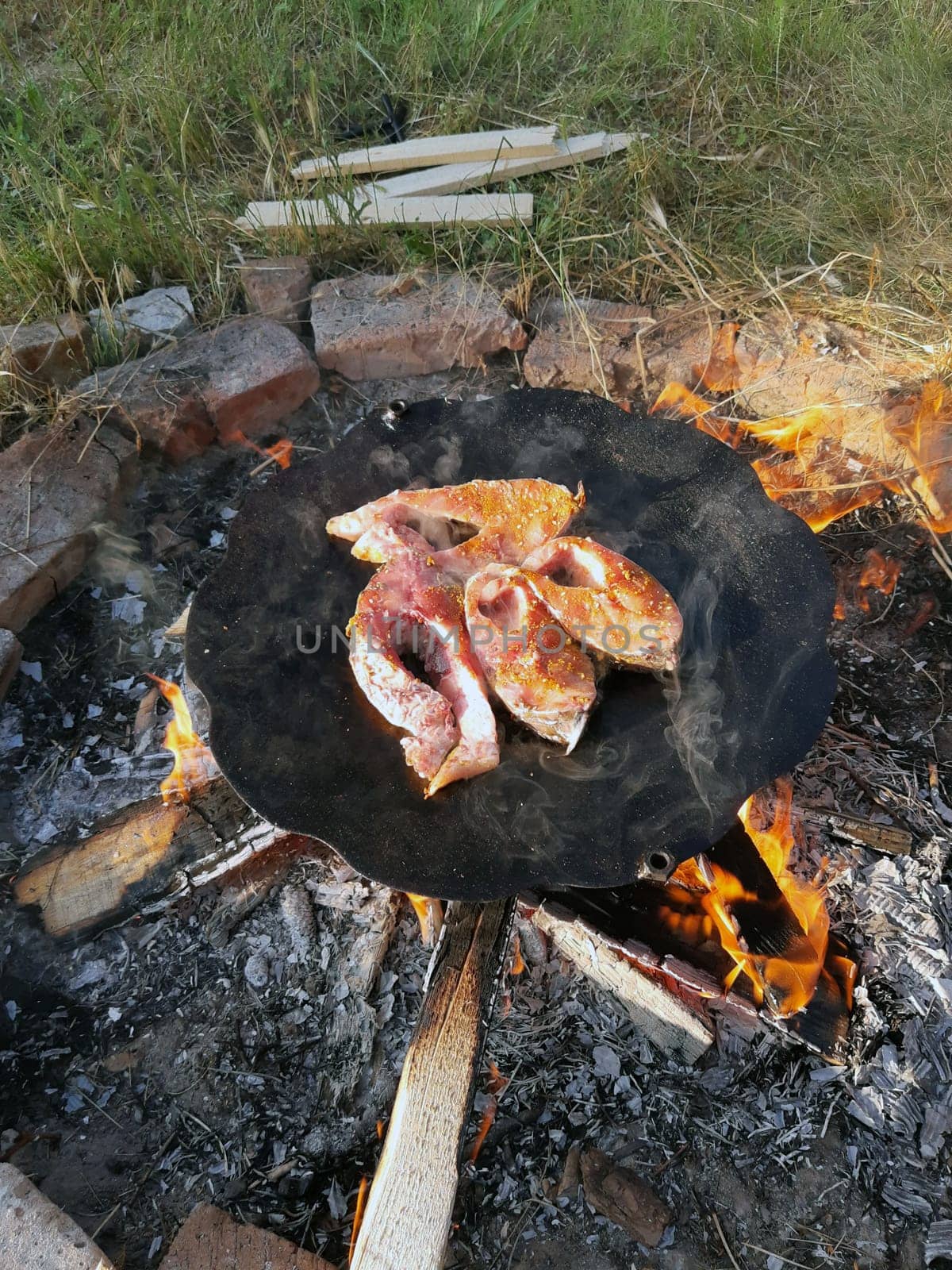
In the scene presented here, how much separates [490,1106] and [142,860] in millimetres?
1271

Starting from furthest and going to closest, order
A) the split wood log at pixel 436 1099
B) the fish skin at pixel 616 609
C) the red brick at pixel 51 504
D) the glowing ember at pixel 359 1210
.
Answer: the red brick at pixel 51 504 → the fish skin at pixel 616 609 → the glowing ember at pixel 359 1210 → the split wood log at pixel 436 1099

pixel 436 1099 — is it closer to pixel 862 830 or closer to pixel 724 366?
pixel 862 830

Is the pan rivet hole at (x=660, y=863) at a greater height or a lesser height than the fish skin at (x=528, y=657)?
lesser

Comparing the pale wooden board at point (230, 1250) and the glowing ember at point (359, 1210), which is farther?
the glowing ember at point (359, 1210)

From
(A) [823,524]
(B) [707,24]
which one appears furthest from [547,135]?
(A) [823,524]

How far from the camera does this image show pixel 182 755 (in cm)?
272

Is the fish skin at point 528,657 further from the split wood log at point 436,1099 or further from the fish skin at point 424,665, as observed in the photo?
the split wood log at point 436,1099

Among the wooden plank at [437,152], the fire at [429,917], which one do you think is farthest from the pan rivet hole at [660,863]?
the wooden plank at [437,152]

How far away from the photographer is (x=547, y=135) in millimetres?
4645

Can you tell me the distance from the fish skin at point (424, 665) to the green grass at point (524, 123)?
235cm

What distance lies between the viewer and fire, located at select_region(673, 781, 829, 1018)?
2301 mm

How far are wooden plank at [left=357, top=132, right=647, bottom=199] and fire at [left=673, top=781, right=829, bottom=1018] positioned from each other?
12.2ft

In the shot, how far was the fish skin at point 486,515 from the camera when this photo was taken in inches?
97.4

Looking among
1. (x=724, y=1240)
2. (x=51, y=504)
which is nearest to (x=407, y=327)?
(x=51, y=504)
